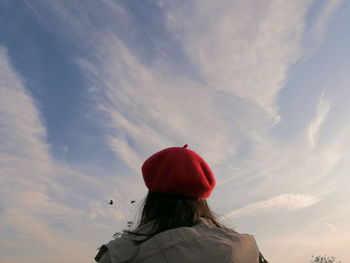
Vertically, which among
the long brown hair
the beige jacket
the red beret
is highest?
the red beret

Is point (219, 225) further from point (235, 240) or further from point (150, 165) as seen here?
point (150, 165)

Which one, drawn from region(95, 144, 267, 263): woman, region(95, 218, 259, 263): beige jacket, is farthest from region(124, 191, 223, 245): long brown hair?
region(95, 218, 259, 263): beige jacket

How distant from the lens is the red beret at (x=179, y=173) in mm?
3809

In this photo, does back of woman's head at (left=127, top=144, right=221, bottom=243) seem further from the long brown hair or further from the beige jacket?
the beige jacket

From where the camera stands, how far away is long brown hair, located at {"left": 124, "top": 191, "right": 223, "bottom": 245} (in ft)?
12.1

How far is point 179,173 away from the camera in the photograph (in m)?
3.82

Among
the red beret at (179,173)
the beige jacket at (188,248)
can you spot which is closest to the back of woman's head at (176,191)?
the red beret at (179,173)

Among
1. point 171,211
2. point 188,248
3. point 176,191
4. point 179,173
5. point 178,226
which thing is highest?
point 179,173

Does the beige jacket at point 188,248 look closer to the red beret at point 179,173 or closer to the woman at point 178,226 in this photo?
the woman at point 178,226

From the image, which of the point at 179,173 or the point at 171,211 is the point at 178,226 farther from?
the point at 179,173

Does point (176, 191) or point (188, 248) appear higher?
point (176, 191)

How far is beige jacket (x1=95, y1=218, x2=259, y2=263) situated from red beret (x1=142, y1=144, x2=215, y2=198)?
503 millimetres

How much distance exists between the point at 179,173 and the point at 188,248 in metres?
0.86

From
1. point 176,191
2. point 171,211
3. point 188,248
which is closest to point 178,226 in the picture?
point 171,211
